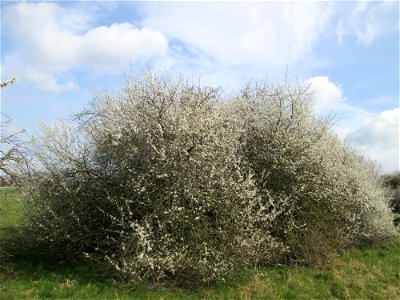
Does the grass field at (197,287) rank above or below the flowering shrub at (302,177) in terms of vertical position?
below

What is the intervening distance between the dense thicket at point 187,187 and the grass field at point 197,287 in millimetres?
369

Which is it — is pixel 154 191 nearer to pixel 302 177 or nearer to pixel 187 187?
pixel 187 187

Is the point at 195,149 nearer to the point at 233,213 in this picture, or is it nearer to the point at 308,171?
the point at 233,213

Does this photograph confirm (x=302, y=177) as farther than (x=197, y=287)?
Yes

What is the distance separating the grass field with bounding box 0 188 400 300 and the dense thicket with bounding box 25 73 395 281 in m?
0.37

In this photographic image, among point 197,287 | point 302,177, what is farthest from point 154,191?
point 302,177

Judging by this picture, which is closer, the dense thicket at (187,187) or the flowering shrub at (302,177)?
the dense thicket at (187,187)

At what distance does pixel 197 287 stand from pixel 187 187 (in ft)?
7.12

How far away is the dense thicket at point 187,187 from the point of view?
898 centimetres

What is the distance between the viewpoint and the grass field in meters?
8.34

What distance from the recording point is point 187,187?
9.11 m

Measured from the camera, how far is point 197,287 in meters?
8.87

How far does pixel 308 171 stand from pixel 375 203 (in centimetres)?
395

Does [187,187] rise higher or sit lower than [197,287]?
higher
